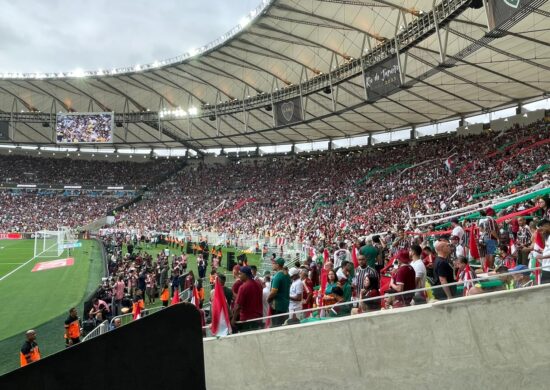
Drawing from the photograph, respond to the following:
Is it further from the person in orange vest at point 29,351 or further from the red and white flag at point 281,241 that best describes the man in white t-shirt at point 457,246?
the red and white flag at point 281,241

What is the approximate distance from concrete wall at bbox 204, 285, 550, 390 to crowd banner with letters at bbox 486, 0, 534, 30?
8.98 metres

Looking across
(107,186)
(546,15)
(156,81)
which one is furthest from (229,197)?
(546,15)

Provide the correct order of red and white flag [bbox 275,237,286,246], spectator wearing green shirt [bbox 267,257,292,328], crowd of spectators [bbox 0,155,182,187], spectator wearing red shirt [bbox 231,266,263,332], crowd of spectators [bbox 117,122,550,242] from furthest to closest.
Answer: crowd of spectators [bbox 0,155,182,187] < red and white flag [bbox 275,237,286,246] < crowd of spectators [bbox 117,122,550,242] < spectator wearing green shirt [bbox 267,257,292,328] < spectator wearing red shirt [bbox 231,266,263,332]

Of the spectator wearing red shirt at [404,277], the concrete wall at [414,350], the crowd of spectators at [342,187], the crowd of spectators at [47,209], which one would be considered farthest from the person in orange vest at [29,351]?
the crowd of spectators at [47,209]

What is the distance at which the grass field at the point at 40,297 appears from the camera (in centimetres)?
1120

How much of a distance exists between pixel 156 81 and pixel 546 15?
3079 centimetres

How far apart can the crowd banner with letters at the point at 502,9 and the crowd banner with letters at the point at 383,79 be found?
6.27 m

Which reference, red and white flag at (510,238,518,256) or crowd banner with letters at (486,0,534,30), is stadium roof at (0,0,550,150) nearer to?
crowd banner with letters at (486,0,534,30)

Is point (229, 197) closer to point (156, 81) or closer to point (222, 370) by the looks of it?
point (156, 81)

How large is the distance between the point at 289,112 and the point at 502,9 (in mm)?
16692

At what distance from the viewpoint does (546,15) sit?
60.1ft

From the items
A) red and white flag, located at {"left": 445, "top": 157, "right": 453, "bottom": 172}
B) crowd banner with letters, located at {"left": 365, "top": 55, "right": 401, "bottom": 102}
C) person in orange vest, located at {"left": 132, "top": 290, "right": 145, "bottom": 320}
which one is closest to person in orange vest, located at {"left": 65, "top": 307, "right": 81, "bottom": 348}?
person in orange vest, located at {"left": 132, "top": 290, "right": 145, "bottom": 320}

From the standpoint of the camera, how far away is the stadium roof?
834 inches

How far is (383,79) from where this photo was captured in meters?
19.6
